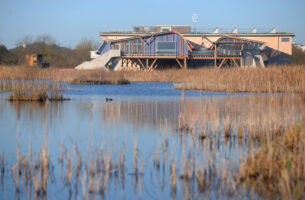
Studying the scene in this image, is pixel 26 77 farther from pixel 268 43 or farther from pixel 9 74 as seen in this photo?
pixel 268 43

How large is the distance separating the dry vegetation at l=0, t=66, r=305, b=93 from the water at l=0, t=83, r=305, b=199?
4942 mm

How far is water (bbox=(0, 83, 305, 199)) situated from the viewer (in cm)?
715

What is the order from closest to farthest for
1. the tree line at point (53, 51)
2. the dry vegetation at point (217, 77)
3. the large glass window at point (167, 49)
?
the dry vegetation at point (217, 77) → the large glass window at point (167, 49) → the tree line at point (53, 51)

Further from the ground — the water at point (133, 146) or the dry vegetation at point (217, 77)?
the dry vegetation at point (217, 77)

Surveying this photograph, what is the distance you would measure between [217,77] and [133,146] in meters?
17.7

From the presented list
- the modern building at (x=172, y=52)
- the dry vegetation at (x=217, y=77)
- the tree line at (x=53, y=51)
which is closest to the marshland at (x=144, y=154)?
the dry vegetation at (x=217, y=77)

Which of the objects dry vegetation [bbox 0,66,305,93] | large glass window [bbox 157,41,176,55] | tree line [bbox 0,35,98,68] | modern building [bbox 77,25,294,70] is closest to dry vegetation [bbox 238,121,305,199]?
dry vegetation [bbox 0,66,305,93]

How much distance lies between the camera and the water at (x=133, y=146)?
7152 millimetres

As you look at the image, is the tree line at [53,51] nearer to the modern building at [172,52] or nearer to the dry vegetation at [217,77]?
the modern building at [172,52]

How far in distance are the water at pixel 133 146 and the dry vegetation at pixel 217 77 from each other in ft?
16.2

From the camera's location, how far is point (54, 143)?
10742 mm

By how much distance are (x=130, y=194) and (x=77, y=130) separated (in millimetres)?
5894

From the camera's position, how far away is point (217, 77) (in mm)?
27359

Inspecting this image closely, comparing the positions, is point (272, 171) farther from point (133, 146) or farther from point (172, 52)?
point (172, 52)
